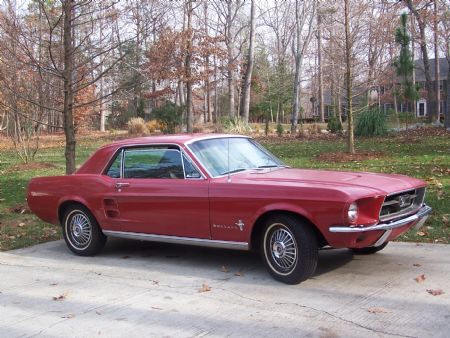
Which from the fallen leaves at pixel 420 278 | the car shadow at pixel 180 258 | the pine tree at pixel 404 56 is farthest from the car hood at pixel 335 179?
the pine tree at pixel 404 56

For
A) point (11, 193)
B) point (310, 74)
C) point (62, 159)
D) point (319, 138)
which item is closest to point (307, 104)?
point (310, 74)

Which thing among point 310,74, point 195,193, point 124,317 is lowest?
point 124,317

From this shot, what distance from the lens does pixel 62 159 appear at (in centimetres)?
2005

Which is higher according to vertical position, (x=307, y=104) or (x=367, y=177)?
(x=307, y=104)

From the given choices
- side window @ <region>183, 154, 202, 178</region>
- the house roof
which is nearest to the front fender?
side window @ <region>183, 154, 202, 178</region>

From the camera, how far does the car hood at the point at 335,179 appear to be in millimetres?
5363

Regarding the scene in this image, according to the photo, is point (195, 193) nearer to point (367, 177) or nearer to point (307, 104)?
point (367, 177)

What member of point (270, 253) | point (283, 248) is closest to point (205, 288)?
point (270, 253)

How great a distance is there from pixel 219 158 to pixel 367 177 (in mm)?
1604

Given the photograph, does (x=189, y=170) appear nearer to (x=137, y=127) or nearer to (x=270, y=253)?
(x=270, y=253)

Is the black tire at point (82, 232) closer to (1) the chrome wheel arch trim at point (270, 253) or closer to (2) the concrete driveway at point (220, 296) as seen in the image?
(2) the concrete driveway at point (220, 296)

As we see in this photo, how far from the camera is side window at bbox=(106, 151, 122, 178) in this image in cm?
695

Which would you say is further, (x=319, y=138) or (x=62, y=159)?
(x=319, y=138)

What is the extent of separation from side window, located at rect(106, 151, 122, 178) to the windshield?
1.10 meters
